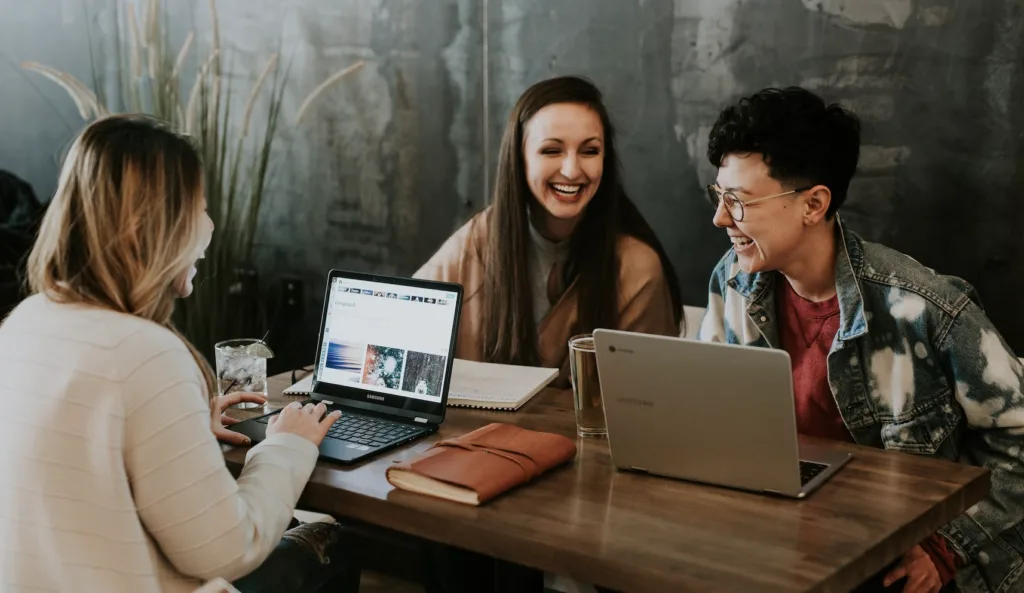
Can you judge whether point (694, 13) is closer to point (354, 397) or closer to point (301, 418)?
point (354, 397)

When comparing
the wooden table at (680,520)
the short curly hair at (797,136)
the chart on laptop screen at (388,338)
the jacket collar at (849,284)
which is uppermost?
the short curly hair at (797,136)

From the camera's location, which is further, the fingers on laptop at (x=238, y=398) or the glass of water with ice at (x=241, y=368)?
the glass of water with ice at (x=241, y=368)

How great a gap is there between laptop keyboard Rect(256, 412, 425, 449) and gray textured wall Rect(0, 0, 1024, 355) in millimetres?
1220

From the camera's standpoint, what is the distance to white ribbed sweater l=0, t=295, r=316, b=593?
1.38 m

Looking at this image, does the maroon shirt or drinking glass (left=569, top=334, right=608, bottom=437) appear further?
the maroon shirt

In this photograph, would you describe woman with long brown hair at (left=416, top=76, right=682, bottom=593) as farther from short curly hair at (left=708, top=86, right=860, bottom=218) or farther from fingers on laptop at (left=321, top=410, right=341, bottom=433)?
fingers on laptop at (left=321, top=410, right=341, bottom=433)

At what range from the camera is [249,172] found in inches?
144

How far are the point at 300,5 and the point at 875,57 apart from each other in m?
1.81

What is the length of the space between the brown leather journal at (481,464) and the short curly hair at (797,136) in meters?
0.65

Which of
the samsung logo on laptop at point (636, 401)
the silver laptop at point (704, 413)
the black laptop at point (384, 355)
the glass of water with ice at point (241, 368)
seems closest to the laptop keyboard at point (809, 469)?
the silver laptop at point (704, 413)

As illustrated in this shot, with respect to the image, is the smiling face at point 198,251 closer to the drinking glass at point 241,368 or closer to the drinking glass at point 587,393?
the drinking glass at point 241,368

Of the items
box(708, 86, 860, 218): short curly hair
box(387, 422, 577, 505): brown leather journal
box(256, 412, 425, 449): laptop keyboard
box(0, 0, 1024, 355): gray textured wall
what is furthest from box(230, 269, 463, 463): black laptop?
box(0, 0, 1024, 355): gray textured wall

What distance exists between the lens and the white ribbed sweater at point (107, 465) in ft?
4.54

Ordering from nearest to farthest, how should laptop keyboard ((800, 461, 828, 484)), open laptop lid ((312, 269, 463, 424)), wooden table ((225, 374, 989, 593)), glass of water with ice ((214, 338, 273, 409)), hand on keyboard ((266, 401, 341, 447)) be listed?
wooden table ((225, 374, 989, 593)) → laptop keyboard ((800, 461, 828, 484)) → hand on keyboard ((266, 401, 341, 447)) → open laptop lid ((312, 269, 463, 424)) → glass of water with ice ((214, 338, 273, 409))
